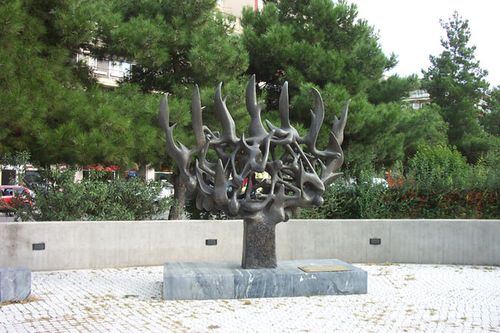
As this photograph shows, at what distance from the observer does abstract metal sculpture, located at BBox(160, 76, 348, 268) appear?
9352mm

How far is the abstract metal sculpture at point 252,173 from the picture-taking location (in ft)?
30.7

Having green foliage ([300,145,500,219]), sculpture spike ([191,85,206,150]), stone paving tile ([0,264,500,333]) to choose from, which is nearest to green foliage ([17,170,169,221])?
stone paving tile ([0,264,500,333])

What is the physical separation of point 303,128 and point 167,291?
855cm

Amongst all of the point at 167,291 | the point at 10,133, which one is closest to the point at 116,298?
the point at 167,291

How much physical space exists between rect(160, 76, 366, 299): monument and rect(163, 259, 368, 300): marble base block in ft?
0.05

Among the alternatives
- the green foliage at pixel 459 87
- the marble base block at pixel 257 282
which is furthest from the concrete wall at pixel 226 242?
the green foliage at pixel 459 87

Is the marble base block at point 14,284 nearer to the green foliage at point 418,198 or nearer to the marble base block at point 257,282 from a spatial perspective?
the marble base block at point 257,282

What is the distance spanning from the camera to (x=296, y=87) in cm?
1728

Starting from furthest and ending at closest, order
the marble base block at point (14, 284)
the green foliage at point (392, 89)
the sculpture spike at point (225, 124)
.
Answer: the green foliage at point (392, 89) → the sculpture spike at point (225, 124) → the marble base block at point (14, 284)

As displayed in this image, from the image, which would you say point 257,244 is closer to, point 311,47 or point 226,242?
point 226,242

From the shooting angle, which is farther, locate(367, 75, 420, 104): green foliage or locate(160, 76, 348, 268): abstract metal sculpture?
locate(367, 75, 420, 104): green foliage

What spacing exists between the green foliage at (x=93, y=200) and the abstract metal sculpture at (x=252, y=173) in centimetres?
426

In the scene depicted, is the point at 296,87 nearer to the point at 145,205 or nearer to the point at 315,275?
the point at 145,205

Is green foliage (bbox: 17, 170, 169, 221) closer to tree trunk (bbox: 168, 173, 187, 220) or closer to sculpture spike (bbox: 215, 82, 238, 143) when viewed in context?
tree trunk (bbox: 168, 173, 187, 220)
